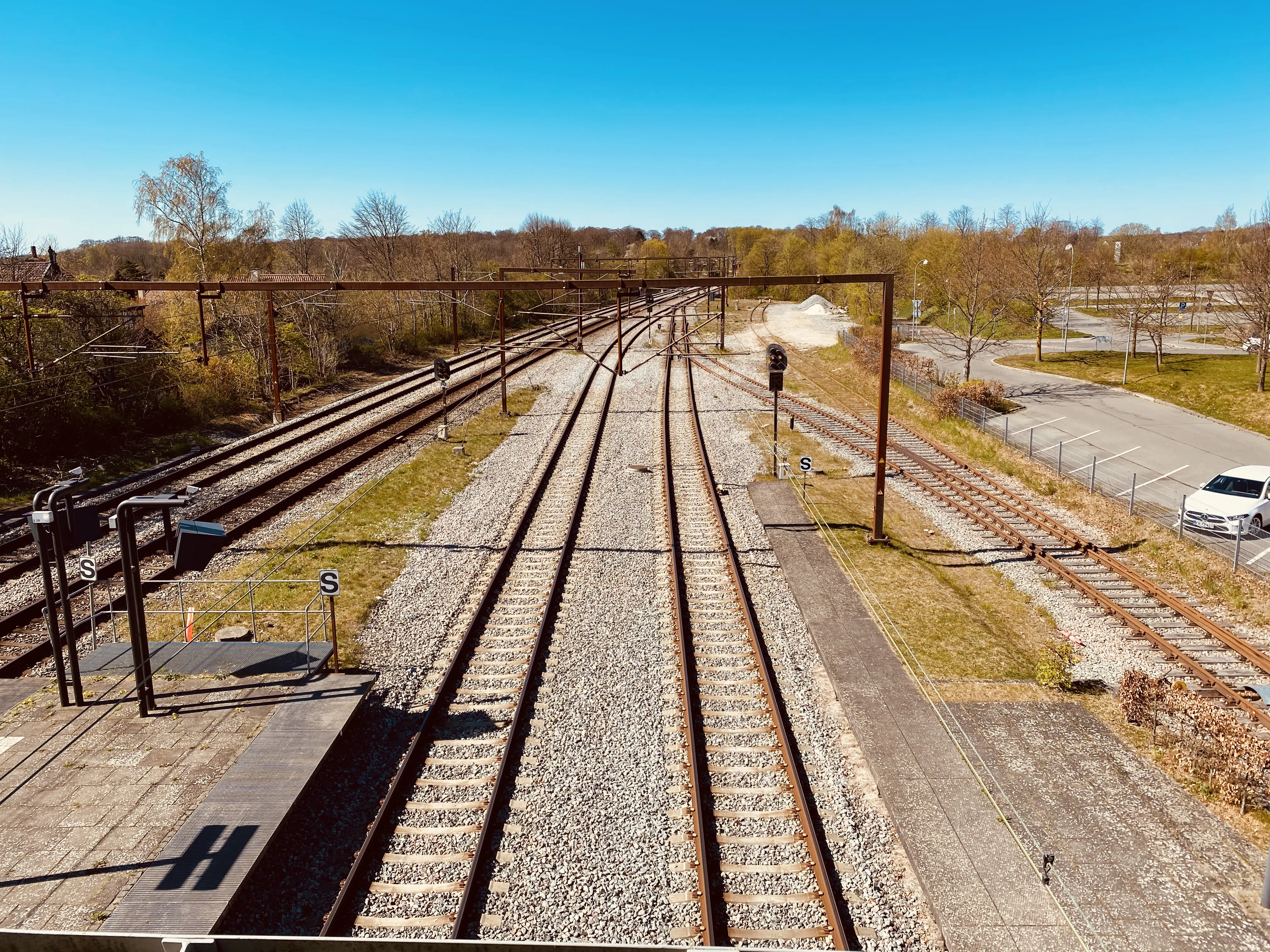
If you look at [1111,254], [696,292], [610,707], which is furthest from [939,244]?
[610,707]

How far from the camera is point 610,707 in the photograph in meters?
11.6

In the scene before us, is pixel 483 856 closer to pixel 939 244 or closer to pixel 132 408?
pixel 132 408

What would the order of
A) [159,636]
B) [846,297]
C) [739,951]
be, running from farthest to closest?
[846,297], [159,636], [739,951]

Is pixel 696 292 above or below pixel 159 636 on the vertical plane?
above

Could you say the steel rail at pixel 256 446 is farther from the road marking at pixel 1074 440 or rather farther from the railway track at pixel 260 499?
the road marking at pixel 1074 440

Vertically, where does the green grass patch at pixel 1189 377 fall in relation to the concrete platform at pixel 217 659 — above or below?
above

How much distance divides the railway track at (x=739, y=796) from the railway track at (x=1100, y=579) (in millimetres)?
6133

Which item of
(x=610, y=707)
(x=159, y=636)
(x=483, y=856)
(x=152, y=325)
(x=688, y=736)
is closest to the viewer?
(x=483, y=856)

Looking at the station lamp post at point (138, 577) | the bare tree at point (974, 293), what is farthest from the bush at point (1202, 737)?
the bare tree at point (974, 293)

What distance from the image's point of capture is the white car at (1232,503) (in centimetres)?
1928

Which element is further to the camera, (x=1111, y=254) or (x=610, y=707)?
(x=1111, y=254)

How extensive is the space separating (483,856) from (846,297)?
70.5m

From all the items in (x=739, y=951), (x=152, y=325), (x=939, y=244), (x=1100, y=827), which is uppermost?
(x=939, y=244)

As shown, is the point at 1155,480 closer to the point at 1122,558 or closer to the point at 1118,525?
the point at 1118,525
